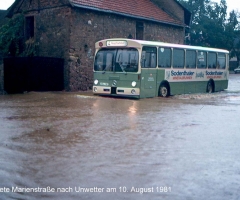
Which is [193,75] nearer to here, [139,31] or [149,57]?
[149,57]

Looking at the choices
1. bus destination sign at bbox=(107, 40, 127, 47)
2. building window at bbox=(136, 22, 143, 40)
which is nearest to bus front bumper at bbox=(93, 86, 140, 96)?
bus destination sign at bbox=(107, 40, 127, 47)

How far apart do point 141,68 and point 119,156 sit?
1103cm

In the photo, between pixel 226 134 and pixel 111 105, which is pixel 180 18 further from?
pixel 226 134

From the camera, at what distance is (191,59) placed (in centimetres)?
2231

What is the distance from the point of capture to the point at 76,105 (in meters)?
15.9

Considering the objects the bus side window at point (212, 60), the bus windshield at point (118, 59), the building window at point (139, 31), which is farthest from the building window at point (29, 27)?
the bus side window at point (212, 60)

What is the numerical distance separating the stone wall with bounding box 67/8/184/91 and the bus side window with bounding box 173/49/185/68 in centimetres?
622

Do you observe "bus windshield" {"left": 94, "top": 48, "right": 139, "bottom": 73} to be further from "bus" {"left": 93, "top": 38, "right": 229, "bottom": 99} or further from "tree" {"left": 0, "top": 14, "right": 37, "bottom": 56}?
"tree" {"left": 0, "top": 14, "right": 37, "bottom": 56}

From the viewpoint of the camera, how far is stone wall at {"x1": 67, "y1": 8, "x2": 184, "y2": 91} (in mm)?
23719

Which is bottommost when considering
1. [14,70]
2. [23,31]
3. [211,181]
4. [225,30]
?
[211,181]

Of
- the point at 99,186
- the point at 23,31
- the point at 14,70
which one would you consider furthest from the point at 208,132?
the point at 23,31

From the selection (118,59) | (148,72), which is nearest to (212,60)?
(148,72)

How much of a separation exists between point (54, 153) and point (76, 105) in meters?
8.55

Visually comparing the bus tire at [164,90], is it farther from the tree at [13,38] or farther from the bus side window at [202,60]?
the tree at [13,38]
